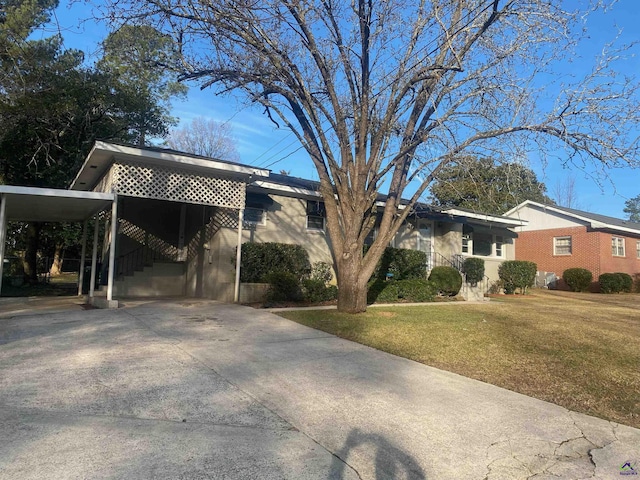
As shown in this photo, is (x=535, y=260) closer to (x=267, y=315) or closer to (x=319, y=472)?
(x=267, y=315)

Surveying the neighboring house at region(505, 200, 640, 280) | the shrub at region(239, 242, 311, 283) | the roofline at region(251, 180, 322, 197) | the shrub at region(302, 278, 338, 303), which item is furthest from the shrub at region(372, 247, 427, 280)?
the neighboring house at region(505, 200, 640, 280)

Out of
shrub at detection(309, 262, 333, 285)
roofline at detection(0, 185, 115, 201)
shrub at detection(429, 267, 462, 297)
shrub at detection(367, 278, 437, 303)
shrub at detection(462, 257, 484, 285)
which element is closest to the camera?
roofline at detection(0, 185, 115, 201)

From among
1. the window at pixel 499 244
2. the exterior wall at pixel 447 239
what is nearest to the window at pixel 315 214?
the exterior wall at pixel 447 239

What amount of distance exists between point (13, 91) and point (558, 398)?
18164mm

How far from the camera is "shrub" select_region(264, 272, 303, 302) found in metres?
11.7

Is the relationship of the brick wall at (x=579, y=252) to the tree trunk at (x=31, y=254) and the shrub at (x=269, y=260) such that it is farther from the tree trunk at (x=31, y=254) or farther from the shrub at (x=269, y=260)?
the tree trunk at (x=31, y=254)

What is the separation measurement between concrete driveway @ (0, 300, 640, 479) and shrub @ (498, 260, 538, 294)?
1535 cm

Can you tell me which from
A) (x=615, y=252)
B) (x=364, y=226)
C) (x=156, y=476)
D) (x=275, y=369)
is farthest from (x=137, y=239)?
(x=615, y=252)

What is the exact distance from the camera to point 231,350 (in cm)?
649

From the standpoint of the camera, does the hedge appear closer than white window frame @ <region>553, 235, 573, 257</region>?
Yes

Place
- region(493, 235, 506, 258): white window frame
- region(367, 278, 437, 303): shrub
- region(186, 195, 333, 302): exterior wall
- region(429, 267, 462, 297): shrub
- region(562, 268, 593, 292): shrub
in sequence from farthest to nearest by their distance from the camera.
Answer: region(562, 268, 593, 292): shrub
region(493, 235, 506, 258): white window frame
region(429, 267, 462, 297): shrub
region(367, 278, 437, 303): shrub
region(186, 195, 333, 302): exterior wall

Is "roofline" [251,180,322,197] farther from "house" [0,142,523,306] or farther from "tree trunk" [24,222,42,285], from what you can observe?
"tree trunk" [24,222,42,285]

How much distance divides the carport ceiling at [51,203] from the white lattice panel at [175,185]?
2.12 ft

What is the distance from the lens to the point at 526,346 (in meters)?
7.17
